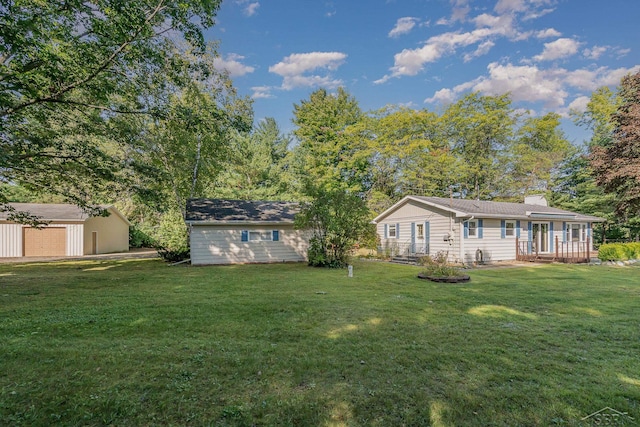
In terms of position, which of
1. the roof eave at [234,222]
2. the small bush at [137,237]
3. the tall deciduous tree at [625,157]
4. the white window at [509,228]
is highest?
the tall deciduous tree at [625,157]

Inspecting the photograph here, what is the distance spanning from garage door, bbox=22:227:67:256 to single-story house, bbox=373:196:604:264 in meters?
21.9

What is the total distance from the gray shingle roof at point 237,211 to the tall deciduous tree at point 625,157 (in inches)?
632

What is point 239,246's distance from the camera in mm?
16016

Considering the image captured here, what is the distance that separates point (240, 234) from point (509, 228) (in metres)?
14.3

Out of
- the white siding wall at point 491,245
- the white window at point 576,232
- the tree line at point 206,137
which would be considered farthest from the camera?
the white window at point 576,232

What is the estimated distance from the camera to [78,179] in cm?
1134

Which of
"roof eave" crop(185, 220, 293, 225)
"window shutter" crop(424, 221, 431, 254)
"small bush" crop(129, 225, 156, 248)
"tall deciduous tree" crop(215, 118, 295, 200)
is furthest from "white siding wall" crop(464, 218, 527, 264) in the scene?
"small bush" crop(129, 225, 156, 248)

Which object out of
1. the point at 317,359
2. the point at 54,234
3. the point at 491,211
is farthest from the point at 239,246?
the point at 54,234

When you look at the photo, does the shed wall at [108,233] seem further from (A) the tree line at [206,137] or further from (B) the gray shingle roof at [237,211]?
(B) the gray shingle roof at [237,211]

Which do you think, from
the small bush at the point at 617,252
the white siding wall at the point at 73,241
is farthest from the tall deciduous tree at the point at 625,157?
the white siding wall at the point at 73,241

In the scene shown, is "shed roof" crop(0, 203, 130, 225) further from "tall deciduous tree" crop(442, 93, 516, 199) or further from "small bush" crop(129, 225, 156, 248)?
"tall deciduous tree" crop(442, 93, 516, 199)

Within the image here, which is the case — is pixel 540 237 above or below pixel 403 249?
above

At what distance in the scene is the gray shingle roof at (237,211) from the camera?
1558 centimetres

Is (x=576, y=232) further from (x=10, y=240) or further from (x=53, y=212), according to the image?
(x=10, y=240)
